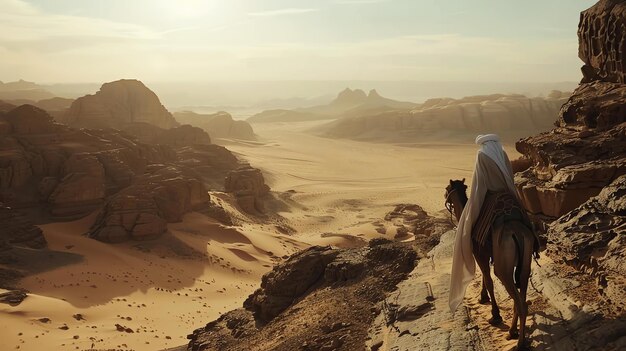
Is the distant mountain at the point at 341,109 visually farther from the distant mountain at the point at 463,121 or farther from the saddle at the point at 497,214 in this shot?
the saddle at the point at 497,214

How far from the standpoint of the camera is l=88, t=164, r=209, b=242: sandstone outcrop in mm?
21281

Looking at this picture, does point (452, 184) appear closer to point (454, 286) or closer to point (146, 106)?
point (454, 286)

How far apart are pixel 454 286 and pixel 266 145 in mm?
66895

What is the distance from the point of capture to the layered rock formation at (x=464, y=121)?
7575 centimetres

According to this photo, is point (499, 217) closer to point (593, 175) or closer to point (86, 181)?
point (593, 175)

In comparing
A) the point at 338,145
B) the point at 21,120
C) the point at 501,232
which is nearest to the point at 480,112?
the point at 338,145

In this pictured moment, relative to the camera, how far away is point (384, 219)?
31.3 metres

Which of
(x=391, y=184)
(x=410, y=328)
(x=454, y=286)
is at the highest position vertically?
(x=454, y=286)

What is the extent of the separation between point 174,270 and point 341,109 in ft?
476

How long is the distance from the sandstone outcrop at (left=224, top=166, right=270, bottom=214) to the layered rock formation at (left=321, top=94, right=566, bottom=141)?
4640cm

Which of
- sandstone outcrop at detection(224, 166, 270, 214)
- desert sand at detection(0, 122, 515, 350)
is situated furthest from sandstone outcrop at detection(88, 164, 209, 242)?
sandstone outcrop at detection(224, 166, 270, 214)

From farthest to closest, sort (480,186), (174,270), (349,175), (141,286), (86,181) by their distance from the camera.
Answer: (349,175), (86,181), (174,270), (141,286), (480,186)

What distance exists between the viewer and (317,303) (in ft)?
30.6

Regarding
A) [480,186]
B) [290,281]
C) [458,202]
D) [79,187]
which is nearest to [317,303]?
[290,281]
